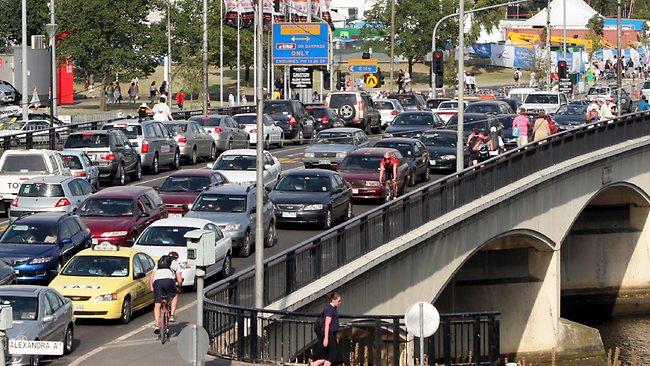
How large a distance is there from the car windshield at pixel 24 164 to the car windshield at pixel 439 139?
15.4 meters

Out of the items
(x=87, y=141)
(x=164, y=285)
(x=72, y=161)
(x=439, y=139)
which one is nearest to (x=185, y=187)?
(x=72, y=161)

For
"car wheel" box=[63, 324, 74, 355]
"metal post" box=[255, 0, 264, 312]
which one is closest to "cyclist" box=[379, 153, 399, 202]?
"metal post" box=[255, 0, 264, 312]

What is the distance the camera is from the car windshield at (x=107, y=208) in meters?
34.7

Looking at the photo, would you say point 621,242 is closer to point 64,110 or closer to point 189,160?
point 189,160

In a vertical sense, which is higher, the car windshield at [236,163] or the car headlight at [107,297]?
the car windshield at [236,163]

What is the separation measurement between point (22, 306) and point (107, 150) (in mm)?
22993

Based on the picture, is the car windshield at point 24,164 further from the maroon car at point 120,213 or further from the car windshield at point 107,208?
the car windshield at point 107,208

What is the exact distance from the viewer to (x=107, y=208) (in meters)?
34.9

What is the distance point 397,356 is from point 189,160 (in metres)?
33.2

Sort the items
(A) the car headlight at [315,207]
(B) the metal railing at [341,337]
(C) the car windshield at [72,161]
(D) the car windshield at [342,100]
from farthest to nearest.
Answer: (D) the car windshield at [342,100] < (C) the car windshield at [72,161] < (A) the car headlight at [315,207] < (B) the metal railing at [341,337]

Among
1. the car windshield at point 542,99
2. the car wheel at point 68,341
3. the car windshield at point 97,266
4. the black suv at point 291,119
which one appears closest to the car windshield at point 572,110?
the car windshield at point 542,99

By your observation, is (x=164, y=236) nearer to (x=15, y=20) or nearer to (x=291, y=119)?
(x=291, y=119)

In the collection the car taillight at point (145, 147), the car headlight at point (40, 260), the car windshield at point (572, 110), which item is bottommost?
the car headlight at point (40, 260)

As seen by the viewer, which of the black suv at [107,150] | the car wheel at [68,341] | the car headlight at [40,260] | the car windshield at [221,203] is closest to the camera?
the car wheel at [68,341]
